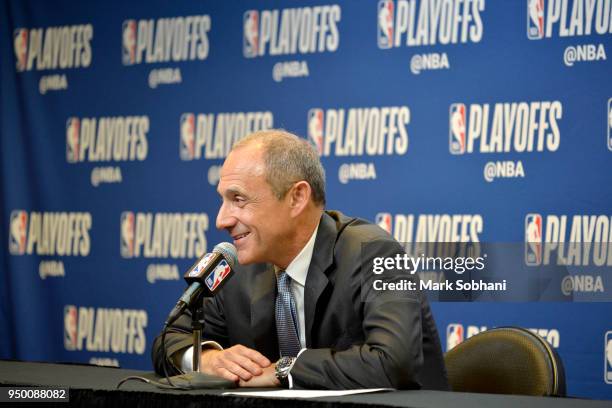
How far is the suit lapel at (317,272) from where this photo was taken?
264 centimetres

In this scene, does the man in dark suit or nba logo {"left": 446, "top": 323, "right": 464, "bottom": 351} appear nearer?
the man in dark suit

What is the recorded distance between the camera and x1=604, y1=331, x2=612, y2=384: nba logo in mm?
3873

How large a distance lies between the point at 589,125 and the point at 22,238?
3.31 m

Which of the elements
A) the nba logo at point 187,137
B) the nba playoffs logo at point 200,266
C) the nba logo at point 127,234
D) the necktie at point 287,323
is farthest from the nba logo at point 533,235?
the nba logo at point 127,234

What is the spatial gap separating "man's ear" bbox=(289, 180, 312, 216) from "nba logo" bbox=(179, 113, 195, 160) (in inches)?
88.1

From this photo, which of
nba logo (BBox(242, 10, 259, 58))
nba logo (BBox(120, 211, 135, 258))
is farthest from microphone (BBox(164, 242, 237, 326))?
nba logo (BBox(120, 211, 135, 258))

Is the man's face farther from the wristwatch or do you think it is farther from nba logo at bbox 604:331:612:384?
nba logo at bbox 604:331:612:384

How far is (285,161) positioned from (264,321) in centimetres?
50

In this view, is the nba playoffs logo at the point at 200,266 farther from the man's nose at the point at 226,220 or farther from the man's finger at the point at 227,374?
the man's nose at the point at 226,220

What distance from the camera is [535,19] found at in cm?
405

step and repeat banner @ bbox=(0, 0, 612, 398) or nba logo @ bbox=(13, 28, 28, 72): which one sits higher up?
nba logo @ bbox=(13, 28, 28, 72)

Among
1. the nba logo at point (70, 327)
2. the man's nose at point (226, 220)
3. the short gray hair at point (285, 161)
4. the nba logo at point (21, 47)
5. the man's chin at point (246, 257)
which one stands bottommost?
the nba logo at point (70, 327)

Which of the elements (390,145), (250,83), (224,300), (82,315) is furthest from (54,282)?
(224,300)

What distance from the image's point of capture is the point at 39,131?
17.4ft
